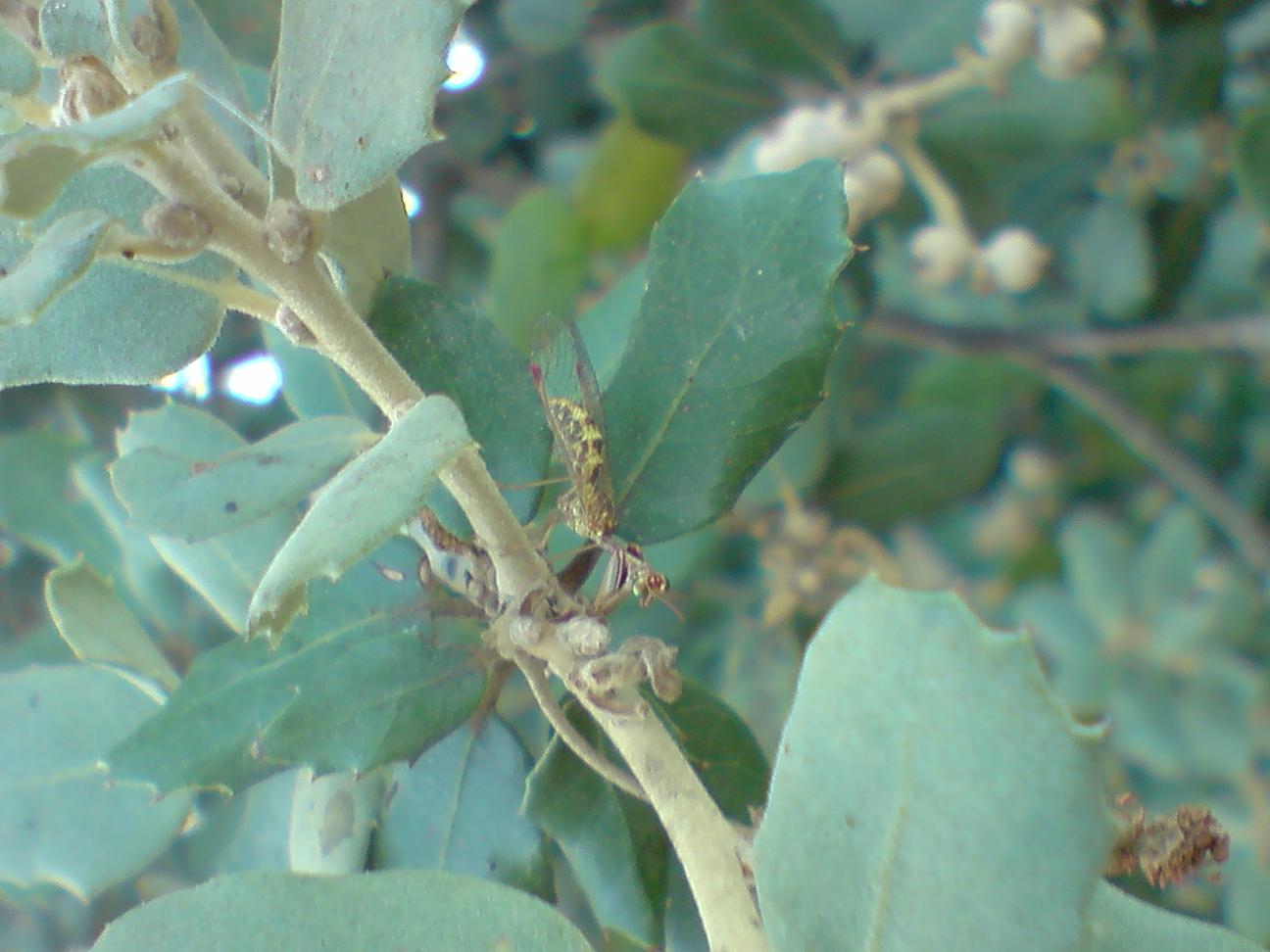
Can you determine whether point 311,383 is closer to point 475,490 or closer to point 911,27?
point 475,490

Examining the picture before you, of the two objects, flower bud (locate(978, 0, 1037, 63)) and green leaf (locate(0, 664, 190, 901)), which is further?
flower bud (locate(978, 0, 1037, 63))

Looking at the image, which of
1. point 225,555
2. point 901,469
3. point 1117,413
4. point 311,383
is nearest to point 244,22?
point 311,383

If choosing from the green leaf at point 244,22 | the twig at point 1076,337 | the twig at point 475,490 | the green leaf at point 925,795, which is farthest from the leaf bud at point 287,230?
the twig at point 1076,337

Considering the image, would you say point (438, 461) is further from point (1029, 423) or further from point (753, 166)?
point (1029, 423)

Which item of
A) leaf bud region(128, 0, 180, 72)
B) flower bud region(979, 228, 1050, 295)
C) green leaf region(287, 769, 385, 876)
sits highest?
leaf bud region(128, 0, 180, 72)

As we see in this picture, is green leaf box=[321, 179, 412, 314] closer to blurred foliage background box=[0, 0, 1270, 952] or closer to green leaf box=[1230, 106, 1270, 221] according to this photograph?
blurred foliage background box=[0, 0, 1270, 952]

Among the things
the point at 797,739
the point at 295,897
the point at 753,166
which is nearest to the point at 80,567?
the point at 295,897

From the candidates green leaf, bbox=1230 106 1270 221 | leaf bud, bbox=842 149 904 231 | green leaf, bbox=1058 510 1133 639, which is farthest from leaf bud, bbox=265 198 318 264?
green leaf, bbox=1058 510 1133 639

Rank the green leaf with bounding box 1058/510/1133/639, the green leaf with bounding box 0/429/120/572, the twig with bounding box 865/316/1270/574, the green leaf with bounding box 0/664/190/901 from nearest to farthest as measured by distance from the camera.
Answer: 1. the green leaf with bounding box 0/664/190/901
2. the green leaf with bounding box 0/429/120/572
3. the twig with bounding box 865/316/1270/574
4. the green leaf with bounding box 1058/510/1133/639
